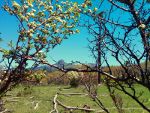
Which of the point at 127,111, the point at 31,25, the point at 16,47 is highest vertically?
the point at 31,25

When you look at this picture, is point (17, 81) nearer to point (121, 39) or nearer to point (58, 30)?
point (58, 30)

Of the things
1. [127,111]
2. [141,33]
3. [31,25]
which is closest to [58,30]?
[31,25]

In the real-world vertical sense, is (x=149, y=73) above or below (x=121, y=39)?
below

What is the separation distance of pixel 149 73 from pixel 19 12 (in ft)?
22.5

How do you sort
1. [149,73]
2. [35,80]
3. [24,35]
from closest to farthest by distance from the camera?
[149,73]
[24,35]
[35,80]

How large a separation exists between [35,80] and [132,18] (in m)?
6.62

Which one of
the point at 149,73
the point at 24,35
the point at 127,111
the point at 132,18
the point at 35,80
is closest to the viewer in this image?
the point at 149,73

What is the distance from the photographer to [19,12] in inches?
435

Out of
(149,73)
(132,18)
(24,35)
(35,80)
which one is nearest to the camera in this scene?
(149,73)

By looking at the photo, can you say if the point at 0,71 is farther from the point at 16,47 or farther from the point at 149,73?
the point at 149,73

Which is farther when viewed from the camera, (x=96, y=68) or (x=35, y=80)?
(x=35, y=80)

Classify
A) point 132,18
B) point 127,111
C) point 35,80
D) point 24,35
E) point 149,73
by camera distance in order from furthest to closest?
point 127,111 → point 35,80 → point 24,35 → point 132,18 → point 149,73

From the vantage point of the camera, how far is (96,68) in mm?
5020

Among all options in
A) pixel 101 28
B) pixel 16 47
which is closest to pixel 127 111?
pixel 16 47
